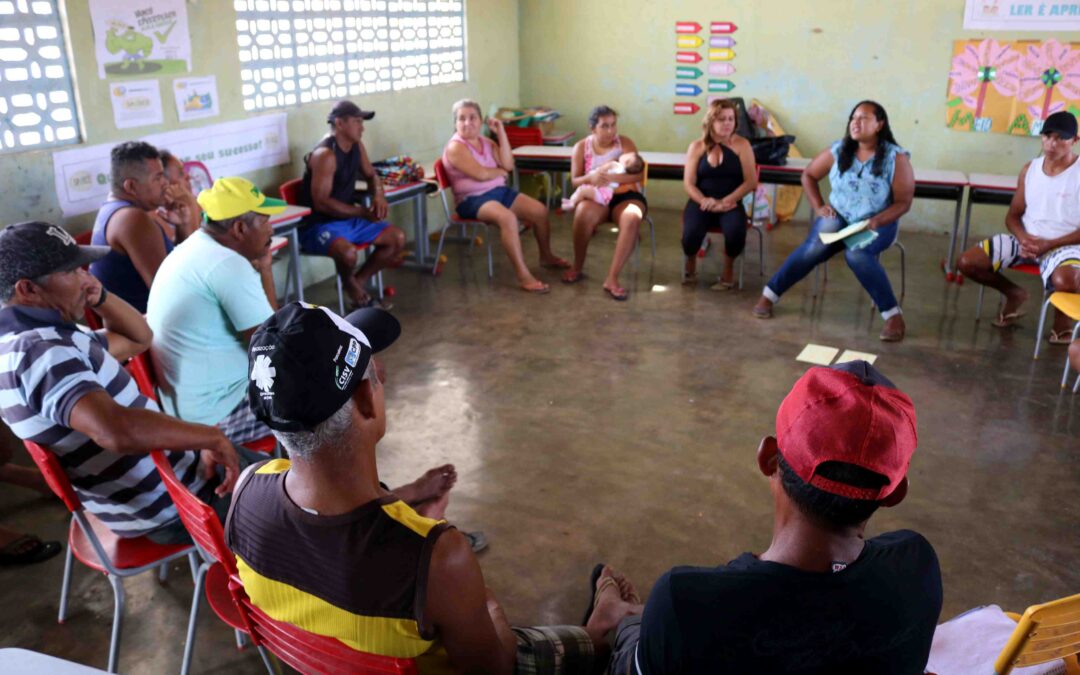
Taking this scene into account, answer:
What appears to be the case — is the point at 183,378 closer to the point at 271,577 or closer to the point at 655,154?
the point at 271,577

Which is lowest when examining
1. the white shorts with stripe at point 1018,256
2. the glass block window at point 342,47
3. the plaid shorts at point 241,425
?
the plaid shorts at point 241,425

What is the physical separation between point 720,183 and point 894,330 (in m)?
1.56

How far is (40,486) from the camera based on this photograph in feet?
11.2

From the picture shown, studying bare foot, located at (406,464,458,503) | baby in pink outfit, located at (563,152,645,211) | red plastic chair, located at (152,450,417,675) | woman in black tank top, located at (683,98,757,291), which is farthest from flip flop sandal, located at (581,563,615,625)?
baby in pink outfit, located at (563,152,645,211)

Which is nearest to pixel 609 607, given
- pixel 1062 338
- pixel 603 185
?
pixel 1062 338

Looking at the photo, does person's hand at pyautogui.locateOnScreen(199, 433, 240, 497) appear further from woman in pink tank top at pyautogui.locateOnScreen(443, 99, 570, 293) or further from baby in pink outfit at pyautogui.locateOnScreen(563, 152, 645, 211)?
baby in pink outfit at pyautogui.locateOnScreen(563, 152, 645, 211)

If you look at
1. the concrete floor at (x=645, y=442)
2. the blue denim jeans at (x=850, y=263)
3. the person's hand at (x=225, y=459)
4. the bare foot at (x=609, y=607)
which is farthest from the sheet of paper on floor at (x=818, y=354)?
the person's hand at (x=225, y=459)

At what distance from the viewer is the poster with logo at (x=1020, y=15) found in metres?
6.36

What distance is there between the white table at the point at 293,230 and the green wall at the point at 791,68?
3.91 meters

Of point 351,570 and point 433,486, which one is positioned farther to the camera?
point 433,486

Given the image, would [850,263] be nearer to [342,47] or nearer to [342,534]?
[342,47]

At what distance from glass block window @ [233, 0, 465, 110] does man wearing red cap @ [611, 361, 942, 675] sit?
4.74m

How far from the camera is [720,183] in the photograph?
5836 mm

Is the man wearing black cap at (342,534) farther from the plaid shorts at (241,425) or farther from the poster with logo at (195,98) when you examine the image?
the poster with logo at (195,98)
